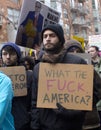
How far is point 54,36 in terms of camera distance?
4.16 m

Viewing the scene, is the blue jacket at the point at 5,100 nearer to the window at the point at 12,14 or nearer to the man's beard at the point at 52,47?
the man's beard at the point at 52,47

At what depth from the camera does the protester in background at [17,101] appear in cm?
440

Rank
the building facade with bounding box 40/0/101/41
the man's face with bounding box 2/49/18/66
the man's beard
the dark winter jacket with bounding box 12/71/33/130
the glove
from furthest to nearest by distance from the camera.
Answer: the building facade with bounding box 40/0/101/41 < the man's face with bounding box 2/49/18/66 < the dark winter jacket with bounding box 12/71/33/130 < the man's beard < the glove

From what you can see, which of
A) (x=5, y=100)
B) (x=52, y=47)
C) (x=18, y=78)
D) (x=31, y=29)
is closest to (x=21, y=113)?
(x=18, y=78)

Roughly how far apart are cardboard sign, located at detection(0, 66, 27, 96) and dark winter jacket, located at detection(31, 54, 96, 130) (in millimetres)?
284

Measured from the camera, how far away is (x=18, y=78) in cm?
449

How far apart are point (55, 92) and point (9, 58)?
2.51 feet

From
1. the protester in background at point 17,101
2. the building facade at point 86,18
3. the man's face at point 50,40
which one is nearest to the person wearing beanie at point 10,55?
the protester in background at point 17,101

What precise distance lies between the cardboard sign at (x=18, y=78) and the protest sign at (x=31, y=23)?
41.4 inches

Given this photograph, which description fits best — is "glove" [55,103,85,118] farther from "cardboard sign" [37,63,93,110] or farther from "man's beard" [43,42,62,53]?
"man's beard" [43,42,62,53]

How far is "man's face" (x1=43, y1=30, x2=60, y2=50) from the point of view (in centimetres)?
410

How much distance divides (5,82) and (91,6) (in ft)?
200

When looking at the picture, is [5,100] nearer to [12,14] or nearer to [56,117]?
[56,117]

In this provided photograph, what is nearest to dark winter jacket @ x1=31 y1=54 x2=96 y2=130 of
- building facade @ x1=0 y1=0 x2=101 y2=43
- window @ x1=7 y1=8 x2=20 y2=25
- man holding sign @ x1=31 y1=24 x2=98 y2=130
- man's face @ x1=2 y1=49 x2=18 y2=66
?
man holding sign @ x1=31 y1=24 x2=98 y2=130
